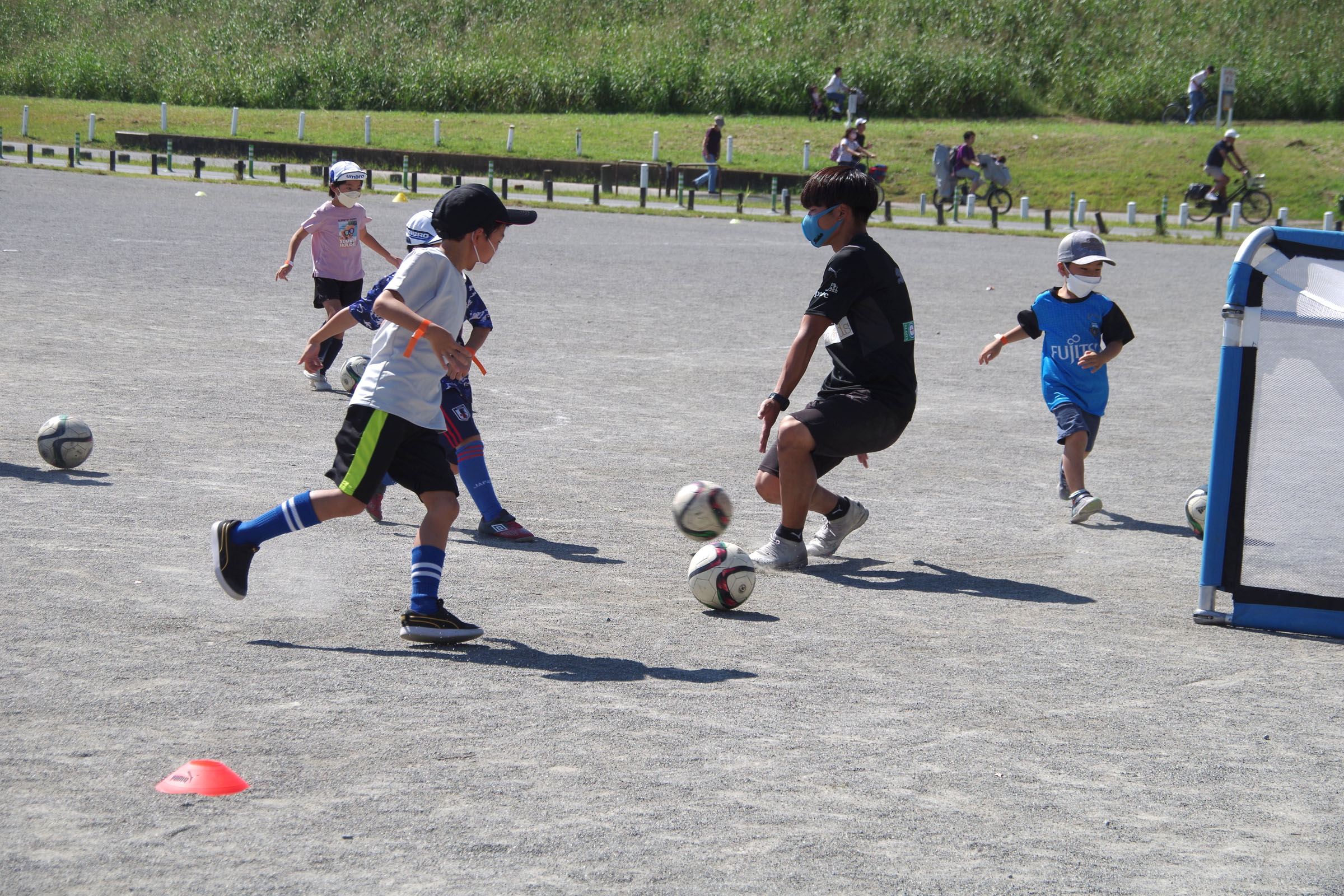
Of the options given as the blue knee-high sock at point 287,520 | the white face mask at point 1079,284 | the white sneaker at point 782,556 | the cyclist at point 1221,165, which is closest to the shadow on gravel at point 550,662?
the blue knee-high sock at point 287,520

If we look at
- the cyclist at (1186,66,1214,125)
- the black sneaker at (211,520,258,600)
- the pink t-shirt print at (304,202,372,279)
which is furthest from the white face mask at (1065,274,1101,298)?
the cyclist at (1186,66,1214,125)

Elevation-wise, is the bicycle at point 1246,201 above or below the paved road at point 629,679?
above

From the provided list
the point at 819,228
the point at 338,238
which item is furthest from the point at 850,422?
the point at 338,238

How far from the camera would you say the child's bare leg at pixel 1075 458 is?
28.0ft

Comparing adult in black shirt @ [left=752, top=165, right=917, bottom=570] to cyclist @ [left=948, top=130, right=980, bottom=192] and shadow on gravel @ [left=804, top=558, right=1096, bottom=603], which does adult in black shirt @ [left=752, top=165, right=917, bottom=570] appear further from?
cyclist @ [left=948, top=130, right=980, bottom=192]

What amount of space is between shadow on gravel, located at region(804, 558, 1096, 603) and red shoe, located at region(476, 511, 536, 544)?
1.46m

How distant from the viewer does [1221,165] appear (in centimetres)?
3416

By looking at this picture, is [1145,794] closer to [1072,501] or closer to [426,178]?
[1072,501]

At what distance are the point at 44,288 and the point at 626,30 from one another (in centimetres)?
4561

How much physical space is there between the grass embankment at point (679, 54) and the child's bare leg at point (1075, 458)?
42936mm

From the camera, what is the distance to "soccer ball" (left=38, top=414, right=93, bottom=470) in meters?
8.31

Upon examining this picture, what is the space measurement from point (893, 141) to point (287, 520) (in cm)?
4005

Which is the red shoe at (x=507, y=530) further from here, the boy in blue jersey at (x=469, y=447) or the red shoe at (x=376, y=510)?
the red shoe at (x=376, y=510)

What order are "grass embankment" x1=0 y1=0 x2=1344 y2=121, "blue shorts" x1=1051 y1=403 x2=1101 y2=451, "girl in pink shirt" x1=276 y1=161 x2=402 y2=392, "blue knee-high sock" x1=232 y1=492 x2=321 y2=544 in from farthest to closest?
"grass embankment" x1=0 y1=0 x2=1344 y2=121 < "girl in pink shirt" x1=276 y1=161 x2=402 y2=392 < "blue shorts" x1=1051 y1=403 x2=1101 y2=451 < "blue knee-high sock" x1=232 y1=492 x2=321 y2=544
